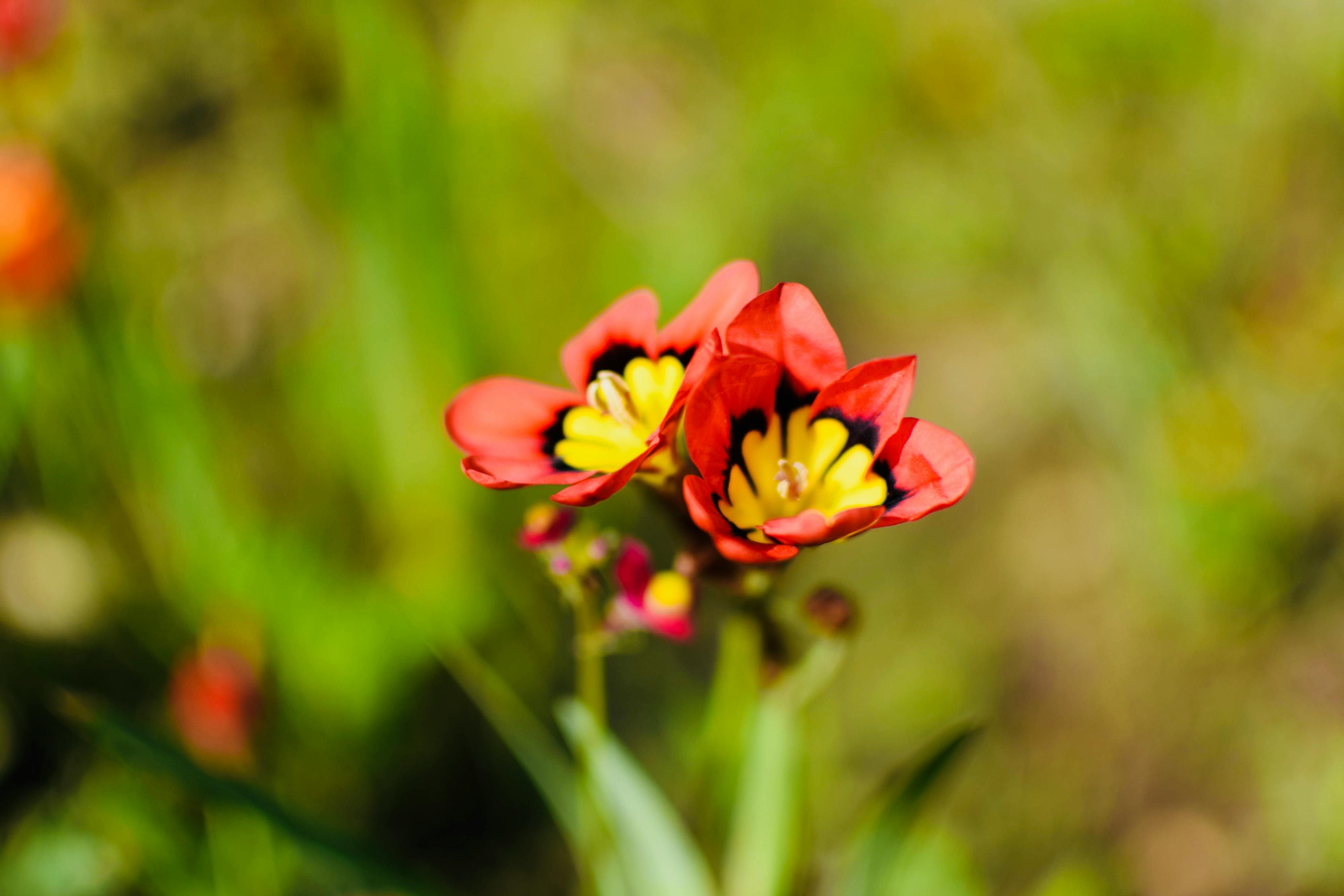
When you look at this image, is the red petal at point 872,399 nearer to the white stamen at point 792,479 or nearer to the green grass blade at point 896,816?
the white stamen at point 792,479

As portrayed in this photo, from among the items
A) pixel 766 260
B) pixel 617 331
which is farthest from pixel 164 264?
pixel 617 331

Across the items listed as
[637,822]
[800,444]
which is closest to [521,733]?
[637,822]

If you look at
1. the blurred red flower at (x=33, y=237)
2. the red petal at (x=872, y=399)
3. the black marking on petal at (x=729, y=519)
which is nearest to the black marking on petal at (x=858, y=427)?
the red petal at (x=872, y=399)

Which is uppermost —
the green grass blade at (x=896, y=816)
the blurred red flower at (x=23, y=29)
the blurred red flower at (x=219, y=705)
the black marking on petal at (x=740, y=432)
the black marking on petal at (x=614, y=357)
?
the blurred red flower at (x=23, y=29)

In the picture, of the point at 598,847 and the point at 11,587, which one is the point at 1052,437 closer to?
the point at 598,847

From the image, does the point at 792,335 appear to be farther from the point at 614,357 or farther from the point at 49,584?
the point at 49,584

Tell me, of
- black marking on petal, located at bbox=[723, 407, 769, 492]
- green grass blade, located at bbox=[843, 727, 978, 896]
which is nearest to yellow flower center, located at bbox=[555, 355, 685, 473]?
black marking on petal, located at bbox=[723, 407, 769, 492]

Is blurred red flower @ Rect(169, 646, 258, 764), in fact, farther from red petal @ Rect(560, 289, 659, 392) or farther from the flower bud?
the flower bud
